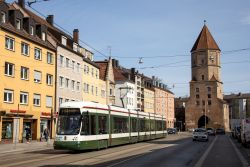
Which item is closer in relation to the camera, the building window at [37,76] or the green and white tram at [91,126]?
the green and white tram at [91,126]

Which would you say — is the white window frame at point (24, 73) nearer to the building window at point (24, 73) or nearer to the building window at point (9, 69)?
the building window at point (24, 73)

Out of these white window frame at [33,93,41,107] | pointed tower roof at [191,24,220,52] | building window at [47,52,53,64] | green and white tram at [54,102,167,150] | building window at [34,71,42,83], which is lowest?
green and white tram at [54,102,167,150]

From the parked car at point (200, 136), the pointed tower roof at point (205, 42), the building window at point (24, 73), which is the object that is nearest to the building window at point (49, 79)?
the building window at point (24, 73)

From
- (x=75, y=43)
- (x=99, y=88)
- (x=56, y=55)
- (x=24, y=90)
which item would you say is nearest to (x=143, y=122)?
(x=24, y=90)

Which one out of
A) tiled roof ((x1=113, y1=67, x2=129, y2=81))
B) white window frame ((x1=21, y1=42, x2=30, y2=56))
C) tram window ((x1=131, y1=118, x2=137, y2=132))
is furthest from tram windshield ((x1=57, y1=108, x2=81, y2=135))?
tiled roof ((x1=113, y1=67, x2=129, y2=81))

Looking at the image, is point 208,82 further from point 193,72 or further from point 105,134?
point 105,134

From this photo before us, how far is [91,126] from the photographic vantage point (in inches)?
1125

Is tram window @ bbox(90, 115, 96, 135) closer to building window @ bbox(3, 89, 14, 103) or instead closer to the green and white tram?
the green and white tram

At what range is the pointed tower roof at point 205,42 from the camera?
13912 centimetres

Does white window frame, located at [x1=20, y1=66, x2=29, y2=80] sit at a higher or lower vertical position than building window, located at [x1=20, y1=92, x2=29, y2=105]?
higher

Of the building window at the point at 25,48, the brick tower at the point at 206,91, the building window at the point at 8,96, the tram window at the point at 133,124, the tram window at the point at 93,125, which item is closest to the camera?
the tram window at the point at 93,125

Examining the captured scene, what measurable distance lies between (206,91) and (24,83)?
312 feet

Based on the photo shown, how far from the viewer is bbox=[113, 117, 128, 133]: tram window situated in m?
33.8

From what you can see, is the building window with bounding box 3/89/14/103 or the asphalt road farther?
the building window with bounding box 3/89/14/103
